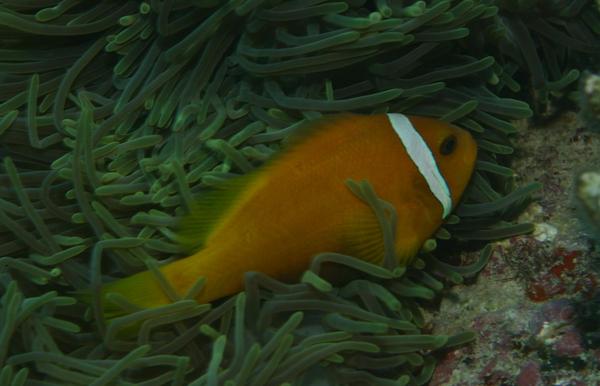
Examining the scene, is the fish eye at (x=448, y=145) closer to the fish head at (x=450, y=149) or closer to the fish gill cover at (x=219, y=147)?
the fish head at (x=450, y=149)

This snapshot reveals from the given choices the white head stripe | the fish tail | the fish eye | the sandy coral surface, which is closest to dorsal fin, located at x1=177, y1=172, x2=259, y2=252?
the fish tail

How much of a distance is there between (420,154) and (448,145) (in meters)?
0.09

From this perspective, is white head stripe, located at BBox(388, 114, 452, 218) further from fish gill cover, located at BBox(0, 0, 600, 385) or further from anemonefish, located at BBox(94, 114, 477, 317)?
fish gill cover, located at BBox(0, 0, 600, 385)

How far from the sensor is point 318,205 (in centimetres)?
188

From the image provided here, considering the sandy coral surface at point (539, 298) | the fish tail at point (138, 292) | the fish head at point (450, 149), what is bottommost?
the sandy coral surface at point (539, 298)

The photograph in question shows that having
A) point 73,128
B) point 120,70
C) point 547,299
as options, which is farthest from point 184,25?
point 547,299

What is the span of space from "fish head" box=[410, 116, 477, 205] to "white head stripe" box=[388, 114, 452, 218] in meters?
0.01

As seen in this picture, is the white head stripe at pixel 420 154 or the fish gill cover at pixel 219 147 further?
the white head stripe at pixel 420 154

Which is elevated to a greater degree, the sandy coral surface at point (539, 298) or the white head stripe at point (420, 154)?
the white head stripe at point (420, 154)

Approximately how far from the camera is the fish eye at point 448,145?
199 cm

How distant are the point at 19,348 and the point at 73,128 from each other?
2.06ft

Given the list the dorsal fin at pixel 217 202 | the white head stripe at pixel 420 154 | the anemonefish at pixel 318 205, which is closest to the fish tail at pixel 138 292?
the anemonefish at pixel 318 205

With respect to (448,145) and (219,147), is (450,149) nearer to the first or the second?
(448,145)

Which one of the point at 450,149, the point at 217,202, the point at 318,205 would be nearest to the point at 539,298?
the point at 450,149
